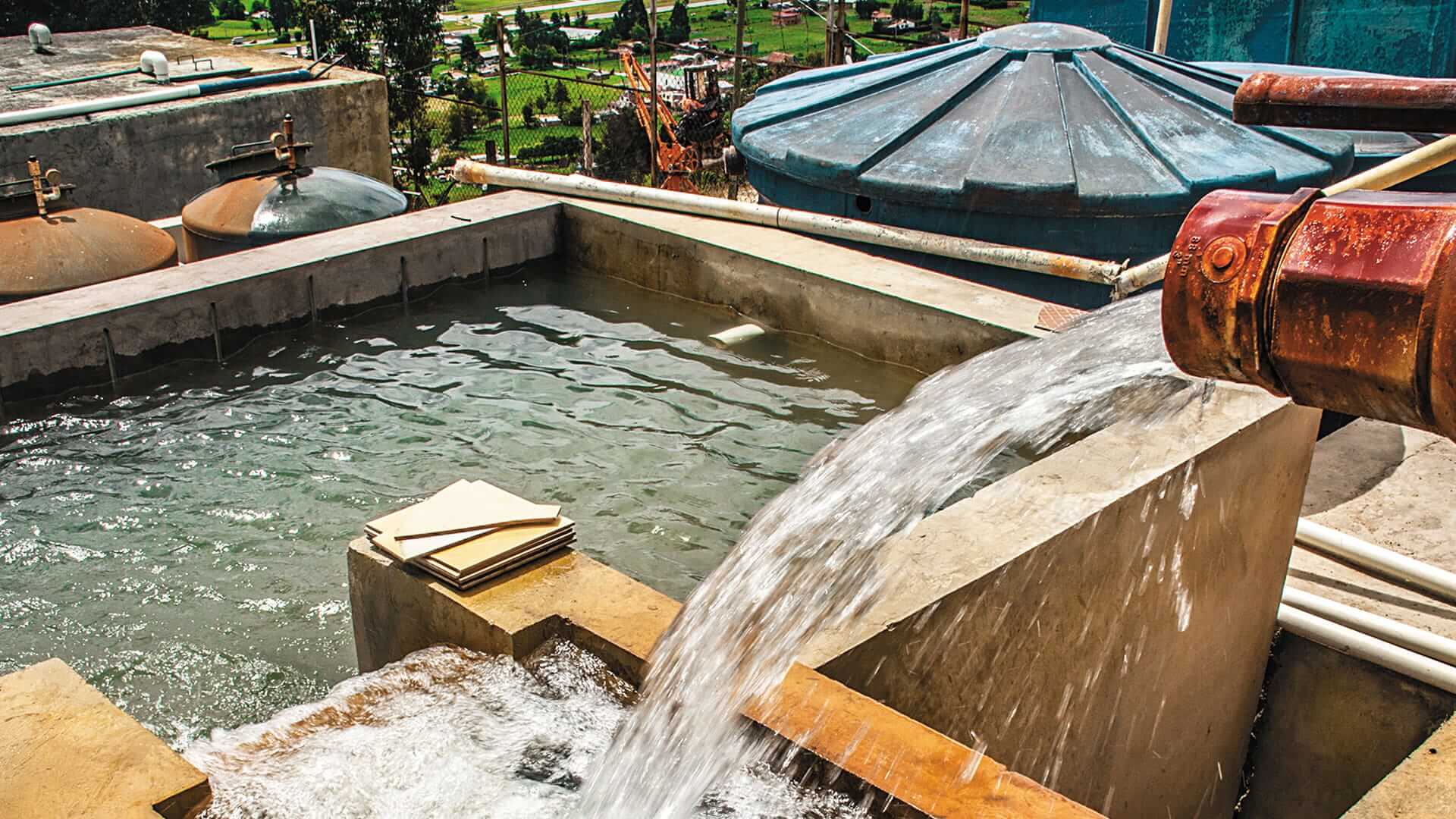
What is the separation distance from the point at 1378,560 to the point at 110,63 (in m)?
16.9

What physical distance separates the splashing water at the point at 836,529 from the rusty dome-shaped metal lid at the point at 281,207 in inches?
200

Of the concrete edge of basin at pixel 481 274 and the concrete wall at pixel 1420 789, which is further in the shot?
the concrete edge of basin at pixel 481 274

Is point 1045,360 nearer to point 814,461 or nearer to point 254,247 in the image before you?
point 814,461

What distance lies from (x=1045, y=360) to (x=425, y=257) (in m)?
5.01

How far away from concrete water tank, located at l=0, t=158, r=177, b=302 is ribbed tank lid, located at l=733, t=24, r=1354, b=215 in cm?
471

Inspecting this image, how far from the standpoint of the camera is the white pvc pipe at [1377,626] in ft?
13.6

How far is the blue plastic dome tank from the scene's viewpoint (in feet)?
25.8

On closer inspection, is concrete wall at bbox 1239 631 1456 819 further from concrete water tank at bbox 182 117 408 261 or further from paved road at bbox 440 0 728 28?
paved road at bbox 440 0 728 28

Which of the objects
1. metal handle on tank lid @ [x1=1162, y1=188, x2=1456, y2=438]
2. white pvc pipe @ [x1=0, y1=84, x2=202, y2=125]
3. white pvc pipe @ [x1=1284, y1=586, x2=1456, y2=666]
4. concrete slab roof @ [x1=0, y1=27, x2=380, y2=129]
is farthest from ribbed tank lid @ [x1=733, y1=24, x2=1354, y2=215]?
concrete slab roof @ [x1=0, y1=27, x2=380, y2=129]

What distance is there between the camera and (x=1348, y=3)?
470 inches

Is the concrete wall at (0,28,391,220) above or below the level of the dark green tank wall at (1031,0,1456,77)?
below

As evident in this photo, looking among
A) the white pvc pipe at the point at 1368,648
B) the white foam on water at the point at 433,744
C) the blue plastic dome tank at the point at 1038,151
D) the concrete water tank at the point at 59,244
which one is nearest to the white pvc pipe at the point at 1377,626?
the white pvc pipe at the point at 1368,648

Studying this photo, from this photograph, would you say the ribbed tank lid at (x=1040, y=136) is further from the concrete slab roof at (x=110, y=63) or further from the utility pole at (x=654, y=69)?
the concrete slab roof at (x=110, y=63)

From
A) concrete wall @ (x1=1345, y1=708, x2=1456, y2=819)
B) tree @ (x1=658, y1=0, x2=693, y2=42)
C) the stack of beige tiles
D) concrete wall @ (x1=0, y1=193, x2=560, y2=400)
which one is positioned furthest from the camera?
tree @ (x1=658, y1=0, x2=693, y2=42)
